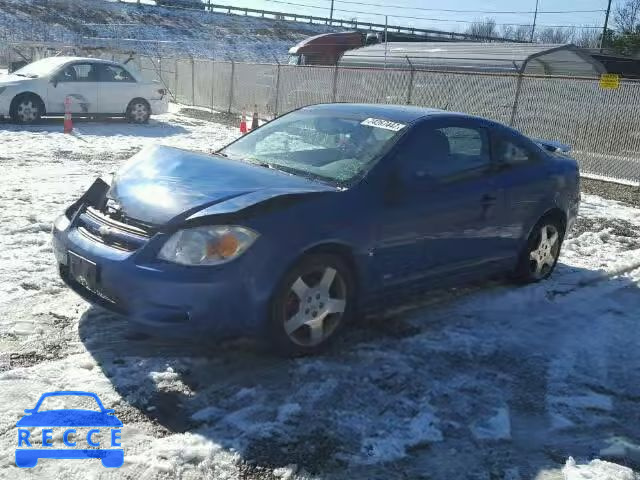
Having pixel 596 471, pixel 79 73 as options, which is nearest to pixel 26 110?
pixel 79 73

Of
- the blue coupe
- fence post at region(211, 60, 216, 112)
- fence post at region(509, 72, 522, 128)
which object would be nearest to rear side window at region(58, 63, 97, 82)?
fence post at region(211, 60, 216, 112)

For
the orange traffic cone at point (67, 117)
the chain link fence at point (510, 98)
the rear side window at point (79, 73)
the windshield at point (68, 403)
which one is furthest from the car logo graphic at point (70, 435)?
the rear side window at point (79, 73)

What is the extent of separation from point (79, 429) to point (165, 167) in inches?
74.5

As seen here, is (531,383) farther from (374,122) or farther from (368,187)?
(374,122)

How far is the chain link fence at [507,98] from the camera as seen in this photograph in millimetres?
12156

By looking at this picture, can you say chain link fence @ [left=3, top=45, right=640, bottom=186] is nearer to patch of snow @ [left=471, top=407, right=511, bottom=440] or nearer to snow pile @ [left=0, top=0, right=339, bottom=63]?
patch of snow @ [left=471, top=407, right=511, bottom=440]

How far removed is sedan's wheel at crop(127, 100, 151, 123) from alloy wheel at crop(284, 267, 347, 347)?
44.2ft

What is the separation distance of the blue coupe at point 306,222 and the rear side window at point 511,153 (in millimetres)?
16

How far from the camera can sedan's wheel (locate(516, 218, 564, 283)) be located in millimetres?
5691

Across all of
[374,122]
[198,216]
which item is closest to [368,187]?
[374,122]

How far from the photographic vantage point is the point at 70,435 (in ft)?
9.94

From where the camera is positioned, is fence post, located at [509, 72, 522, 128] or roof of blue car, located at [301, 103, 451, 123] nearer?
roof of blue car, located at [301, 103, 451, 123]

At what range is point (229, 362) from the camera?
12.8ft

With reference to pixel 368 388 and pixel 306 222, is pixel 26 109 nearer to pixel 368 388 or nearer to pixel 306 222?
pixel 306 222
